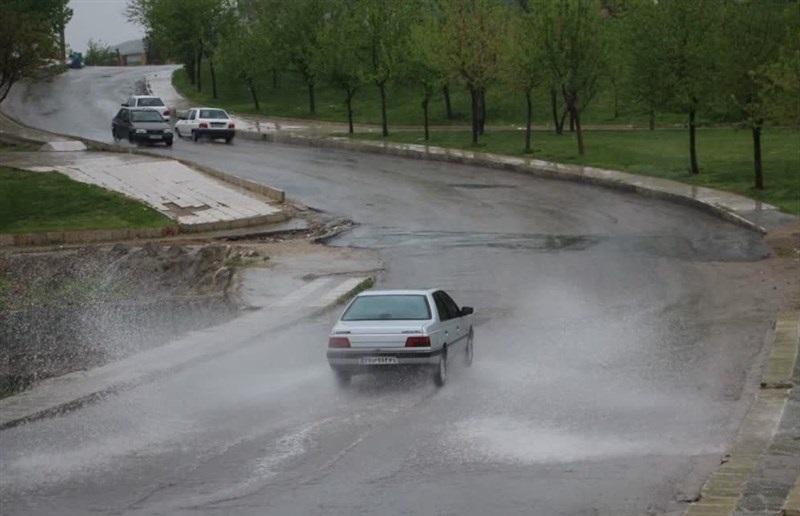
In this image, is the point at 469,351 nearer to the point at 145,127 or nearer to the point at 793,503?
the point at 793,503

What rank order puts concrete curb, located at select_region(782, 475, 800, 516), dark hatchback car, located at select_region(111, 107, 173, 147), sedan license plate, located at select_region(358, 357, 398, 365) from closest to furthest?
concrete curb, located at select_region(782, 475, 800, 516), sedan license plate, located at select_region(358, 357, 398, 365), dark hatchback car, located at select_region(111, 107, 173, 147)

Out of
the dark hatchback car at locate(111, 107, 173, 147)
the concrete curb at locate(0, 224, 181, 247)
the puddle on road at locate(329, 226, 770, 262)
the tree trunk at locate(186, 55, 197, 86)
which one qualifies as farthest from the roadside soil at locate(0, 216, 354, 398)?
the tree trunk at locate(186, 55, 197, 86)

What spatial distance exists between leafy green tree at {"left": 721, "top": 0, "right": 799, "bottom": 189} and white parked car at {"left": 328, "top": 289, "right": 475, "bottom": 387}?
78.9ft

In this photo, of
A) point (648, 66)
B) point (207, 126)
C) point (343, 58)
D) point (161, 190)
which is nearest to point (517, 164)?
point (648, 66)

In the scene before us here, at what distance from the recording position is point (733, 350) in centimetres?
2189

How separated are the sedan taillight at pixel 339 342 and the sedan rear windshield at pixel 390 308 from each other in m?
0.64

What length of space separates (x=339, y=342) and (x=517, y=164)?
33007 millimetres

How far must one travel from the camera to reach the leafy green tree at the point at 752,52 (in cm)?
4216

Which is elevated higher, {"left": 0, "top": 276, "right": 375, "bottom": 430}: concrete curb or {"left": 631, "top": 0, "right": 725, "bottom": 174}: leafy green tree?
{"left": 631, "top": 0, "right": 725, "bottom": 174}: leafy green tree

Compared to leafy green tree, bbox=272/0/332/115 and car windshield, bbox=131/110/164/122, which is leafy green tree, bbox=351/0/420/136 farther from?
car windshield, bbox=131/110/164/122

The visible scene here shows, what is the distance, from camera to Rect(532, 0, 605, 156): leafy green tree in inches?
2119

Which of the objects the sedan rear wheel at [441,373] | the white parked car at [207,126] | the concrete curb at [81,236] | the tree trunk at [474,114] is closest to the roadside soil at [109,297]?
the concrete curb at [81,236]

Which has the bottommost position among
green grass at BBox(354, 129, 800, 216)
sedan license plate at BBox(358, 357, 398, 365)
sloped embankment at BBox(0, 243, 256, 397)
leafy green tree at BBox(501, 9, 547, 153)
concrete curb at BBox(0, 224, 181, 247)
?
sloped embankment at BBox(0, 243, 256, 397)

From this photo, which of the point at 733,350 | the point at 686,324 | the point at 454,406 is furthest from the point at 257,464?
the point at 686,324
